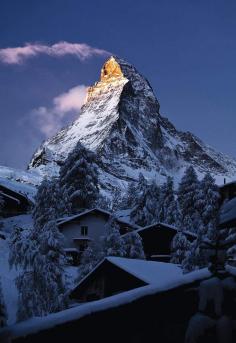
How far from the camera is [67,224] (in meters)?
49.3

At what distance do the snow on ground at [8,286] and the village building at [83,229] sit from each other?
33.3ft

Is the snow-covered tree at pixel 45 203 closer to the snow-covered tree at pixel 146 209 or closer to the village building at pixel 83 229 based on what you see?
the village building at pixel 83 229

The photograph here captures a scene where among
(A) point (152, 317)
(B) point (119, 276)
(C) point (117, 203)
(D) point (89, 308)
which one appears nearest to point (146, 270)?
(B) point (119, 276)

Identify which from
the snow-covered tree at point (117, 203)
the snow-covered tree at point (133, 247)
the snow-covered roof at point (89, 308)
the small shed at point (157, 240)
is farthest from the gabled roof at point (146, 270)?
the snow-covered tree at point (117, 203)

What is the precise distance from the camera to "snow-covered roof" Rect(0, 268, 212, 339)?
Result: 5.23 meters

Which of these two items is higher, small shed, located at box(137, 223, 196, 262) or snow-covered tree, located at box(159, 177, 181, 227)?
snow-covered tree, located at box(159, 177, 181, 227)

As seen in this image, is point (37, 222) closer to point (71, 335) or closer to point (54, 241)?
point (54, 241)

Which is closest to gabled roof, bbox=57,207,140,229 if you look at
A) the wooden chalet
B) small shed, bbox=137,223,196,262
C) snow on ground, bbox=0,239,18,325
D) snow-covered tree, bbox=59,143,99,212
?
small shed, bbox=137,223,196,262

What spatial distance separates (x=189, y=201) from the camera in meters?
55.4

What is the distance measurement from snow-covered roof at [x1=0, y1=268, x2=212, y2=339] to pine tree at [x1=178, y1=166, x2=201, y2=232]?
4309 centimetres

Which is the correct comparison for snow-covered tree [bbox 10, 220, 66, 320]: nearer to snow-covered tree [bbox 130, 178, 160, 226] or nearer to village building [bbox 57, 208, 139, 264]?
village building [bbox 57, 208, 139, 264]

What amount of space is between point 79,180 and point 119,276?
3991 centimetres

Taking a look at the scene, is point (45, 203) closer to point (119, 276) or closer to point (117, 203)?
point (119, 276)

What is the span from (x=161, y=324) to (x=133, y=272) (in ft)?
47.5
